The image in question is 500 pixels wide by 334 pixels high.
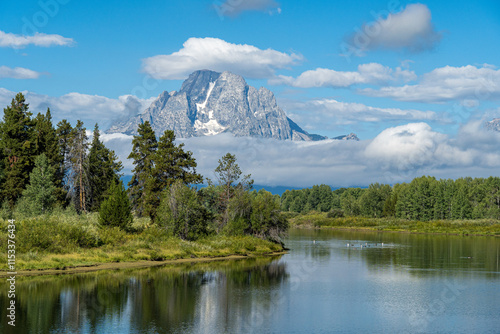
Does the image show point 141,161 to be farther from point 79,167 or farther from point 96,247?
point 96,247

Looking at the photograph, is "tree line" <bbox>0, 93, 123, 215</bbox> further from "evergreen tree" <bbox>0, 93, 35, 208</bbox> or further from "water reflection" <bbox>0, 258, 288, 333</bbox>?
"water reflection" <bbox>0, 258, 288, 333</bbox>

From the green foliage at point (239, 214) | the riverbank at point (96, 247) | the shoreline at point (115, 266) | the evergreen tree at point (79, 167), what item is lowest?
the shoreline at point (115, 266)

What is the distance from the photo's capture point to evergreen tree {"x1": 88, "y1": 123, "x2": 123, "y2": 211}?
108 metres

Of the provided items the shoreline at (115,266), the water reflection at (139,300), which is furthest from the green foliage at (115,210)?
the water reflection at (139,300)

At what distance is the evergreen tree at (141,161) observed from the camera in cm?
9969

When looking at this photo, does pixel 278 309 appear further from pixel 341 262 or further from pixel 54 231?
pixel 341 262

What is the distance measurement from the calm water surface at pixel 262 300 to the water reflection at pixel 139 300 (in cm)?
7

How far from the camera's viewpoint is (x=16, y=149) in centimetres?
9212

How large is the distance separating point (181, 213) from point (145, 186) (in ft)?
64.7

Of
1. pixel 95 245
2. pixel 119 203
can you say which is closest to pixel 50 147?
pixel 119 203

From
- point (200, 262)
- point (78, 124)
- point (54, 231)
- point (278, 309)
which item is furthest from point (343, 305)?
point (78, 124)

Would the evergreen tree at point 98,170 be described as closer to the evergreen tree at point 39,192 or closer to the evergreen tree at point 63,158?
the evergreen tree at point 63,158

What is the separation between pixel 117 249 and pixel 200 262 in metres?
11.5

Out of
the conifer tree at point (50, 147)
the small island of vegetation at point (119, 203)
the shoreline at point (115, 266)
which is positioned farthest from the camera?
the conifer tree at point (50, 147)
